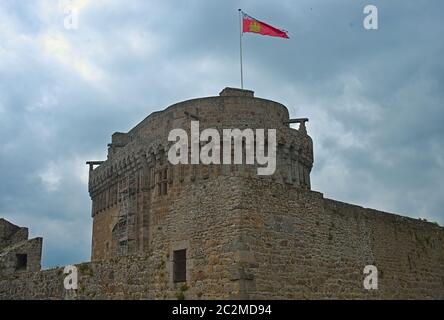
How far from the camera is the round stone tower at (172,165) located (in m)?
24.6

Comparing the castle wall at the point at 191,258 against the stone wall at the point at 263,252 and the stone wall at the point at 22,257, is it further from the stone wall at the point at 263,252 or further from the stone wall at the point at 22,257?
the stone wall at the point at 22,257

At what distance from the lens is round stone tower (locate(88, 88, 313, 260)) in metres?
24.6

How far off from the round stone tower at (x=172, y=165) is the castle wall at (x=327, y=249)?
8.29 m

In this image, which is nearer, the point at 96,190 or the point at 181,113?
the point at 181,113

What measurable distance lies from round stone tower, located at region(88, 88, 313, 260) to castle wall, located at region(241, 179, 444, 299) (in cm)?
829

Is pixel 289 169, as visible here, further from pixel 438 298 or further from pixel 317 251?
pixel 317 251

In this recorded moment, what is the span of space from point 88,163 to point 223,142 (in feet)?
53.7

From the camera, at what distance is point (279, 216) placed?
43.4 ft

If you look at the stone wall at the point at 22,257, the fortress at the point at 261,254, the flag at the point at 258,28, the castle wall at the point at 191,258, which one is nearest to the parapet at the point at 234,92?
the flag at the point at 258,28

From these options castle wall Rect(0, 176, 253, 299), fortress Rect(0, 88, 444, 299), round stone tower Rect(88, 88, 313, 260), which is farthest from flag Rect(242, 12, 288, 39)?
castle wall Rect(0, 176, 253, 299)

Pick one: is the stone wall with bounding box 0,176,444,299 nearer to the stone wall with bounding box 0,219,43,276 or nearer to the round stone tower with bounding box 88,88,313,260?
the stone wall with bounding box 0,219,43,276

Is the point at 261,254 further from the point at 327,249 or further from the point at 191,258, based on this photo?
the point at 327,249
